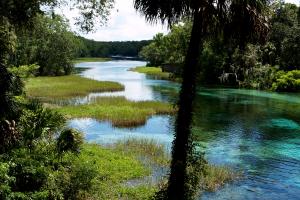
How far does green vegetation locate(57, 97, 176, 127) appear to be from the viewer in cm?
3684

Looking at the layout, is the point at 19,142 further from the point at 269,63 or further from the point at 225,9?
the point at 269,63

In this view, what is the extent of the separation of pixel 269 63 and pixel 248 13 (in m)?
77.8

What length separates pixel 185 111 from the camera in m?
13.9

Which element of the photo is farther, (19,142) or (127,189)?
(127,189)

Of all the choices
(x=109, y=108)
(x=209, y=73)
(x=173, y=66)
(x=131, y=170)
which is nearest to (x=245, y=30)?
(x=131, y=170)

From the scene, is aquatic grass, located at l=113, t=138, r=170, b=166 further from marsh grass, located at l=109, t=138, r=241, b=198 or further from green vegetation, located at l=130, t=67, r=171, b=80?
green vegetation, located at l=130, t=67, r=171, b=80

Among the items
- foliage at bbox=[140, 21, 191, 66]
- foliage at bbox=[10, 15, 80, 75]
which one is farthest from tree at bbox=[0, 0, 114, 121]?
foliage at bbox=[10, 15, 80, 75]

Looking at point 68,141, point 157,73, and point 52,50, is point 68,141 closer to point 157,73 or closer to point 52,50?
point 52,50

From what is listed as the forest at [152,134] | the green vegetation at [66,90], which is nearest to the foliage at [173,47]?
the green vegetation at [66,90]

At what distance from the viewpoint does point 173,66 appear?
122 meters

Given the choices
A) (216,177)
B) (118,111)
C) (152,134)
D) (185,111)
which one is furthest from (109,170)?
(118,111)

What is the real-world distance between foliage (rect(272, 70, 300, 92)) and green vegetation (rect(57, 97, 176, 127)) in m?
33.0

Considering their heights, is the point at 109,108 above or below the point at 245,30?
below

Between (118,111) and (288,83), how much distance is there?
136ft
